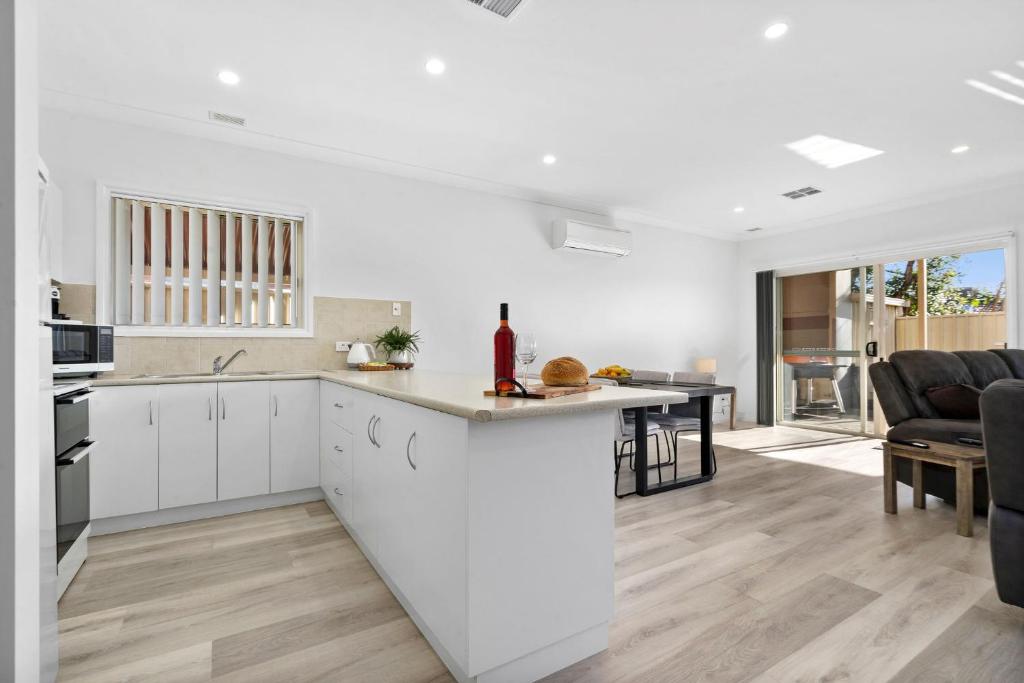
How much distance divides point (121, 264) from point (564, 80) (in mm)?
3206

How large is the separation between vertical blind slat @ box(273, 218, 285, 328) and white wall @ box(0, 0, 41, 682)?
3.06 m

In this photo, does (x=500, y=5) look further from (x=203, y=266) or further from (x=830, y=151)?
(x=830, y=151)

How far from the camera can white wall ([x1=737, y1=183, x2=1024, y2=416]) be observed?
4.68 metres

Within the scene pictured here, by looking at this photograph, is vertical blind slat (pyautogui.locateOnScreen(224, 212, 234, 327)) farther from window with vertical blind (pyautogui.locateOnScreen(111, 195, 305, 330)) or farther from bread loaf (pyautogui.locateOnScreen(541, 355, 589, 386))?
bread loaf (pyautogui.locateOnScreen(541, 355, 589, 386))

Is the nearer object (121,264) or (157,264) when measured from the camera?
(121,264)

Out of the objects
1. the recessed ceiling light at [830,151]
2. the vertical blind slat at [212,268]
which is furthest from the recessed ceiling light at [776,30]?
the vertical blind slat at [212,268]

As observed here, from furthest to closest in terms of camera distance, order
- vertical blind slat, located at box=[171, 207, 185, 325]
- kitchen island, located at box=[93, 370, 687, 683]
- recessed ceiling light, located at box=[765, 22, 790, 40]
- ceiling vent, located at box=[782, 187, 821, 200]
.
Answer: ceiling vent, located at box=[782, 187, 821, 200]
vertical blind slat, located at box=[171, 207, 185, 325]
recessed ceiling light, located at box=[765, 22, 790, 40]
kitchen island, located at box=[93, 370, 687, 683]

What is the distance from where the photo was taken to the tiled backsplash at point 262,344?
3287 millimetres

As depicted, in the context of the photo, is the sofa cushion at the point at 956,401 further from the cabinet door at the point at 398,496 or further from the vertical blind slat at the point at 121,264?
the vertical blind slat at the point at 121,264

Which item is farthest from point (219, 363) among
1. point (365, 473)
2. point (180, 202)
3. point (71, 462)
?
point (365, 473)

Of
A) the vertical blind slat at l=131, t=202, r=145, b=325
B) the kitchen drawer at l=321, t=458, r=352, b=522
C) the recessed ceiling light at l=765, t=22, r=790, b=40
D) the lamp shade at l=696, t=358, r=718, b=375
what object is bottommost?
the kitchen drawer at l=321, t=458, r=352, b=522

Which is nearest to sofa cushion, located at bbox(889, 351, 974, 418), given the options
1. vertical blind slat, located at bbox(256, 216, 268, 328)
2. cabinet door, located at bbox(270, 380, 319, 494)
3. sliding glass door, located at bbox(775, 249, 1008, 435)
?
sliding glass door, located at bbox(775, 249, 1008, 435)

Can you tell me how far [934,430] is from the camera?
302 centimetres

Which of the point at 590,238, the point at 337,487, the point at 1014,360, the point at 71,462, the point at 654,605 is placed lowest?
the point at 654,605
